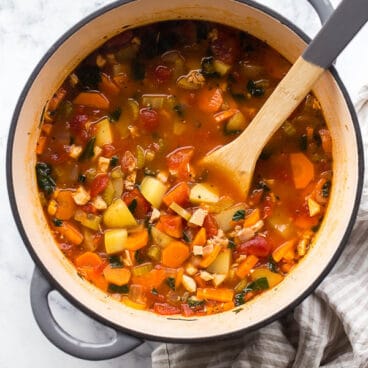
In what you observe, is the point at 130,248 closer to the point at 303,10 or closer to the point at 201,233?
the point at 201,233

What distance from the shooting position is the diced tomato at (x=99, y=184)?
361 centimetres

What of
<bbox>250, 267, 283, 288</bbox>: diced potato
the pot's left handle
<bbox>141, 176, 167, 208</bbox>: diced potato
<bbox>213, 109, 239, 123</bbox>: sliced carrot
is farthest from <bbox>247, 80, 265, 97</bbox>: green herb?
the pot's left handle

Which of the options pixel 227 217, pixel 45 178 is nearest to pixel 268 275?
pixel 227 217

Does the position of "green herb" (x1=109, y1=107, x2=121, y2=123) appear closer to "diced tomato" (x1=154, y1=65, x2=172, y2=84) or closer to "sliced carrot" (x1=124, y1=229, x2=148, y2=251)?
"diced tomato" (x1=154, y1=65, x2=172, y2=84)

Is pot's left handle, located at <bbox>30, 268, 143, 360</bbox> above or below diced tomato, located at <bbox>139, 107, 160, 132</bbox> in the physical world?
below

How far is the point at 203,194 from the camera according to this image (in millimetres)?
3613

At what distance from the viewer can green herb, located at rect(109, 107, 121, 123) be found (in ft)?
11.9

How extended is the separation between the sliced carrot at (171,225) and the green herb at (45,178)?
0.52 meters

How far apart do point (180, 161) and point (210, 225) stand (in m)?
0.32

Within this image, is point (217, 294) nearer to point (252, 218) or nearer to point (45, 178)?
point (252, 218)

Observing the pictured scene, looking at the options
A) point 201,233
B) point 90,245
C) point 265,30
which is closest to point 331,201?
point 201,233

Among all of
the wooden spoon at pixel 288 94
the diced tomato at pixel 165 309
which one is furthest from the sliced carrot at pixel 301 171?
the diced tomato at pixel 165 309

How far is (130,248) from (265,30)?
1153 millimetres

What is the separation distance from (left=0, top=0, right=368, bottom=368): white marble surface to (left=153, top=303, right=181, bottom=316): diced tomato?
1.22 feet
